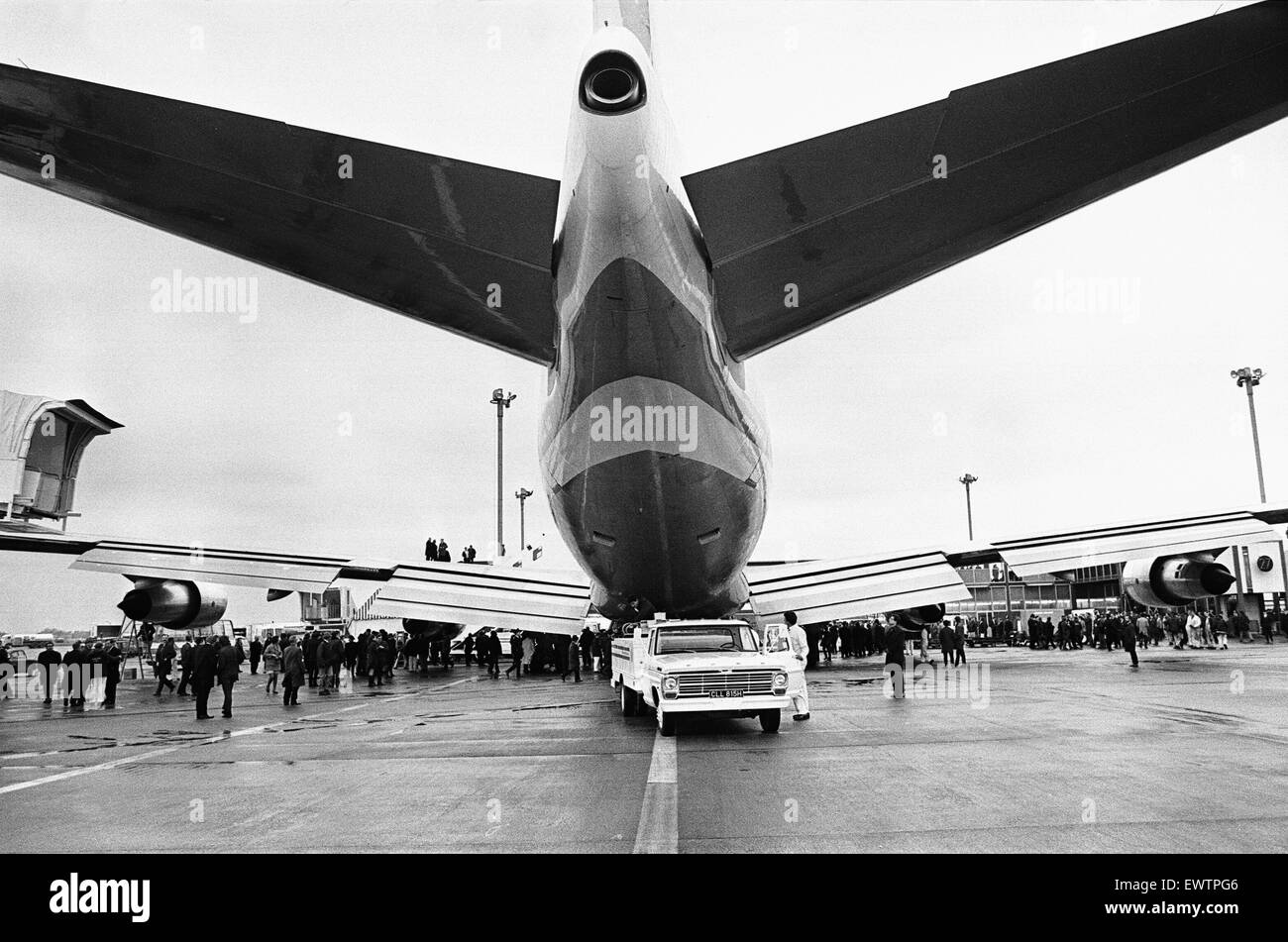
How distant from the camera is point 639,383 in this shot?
11.1m

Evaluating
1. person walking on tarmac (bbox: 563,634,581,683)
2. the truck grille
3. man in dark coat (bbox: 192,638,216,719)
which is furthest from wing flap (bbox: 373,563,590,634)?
the truck grille

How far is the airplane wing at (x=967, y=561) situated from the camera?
20.2 m

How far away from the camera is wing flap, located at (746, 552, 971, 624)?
19828 mm

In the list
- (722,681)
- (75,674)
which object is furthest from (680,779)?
(75,674)

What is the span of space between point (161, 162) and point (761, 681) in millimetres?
8787

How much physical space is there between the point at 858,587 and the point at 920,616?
20.0 ft

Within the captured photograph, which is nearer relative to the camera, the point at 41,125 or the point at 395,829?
the point at 41,125

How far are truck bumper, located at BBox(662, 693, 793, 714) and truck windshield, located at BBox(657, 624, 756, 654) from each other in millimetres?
1271

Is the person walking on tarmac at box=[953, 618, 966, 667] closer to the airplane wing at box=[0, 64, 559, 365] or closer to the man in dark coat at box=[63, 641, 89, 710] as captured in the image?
the airplane wing at box=[0, 64, 559, 365]

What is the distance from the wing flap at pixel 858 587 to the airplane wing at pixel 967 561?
0.02 metres

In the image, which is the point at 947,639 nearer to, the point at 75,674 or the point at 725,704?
the point at 725,704

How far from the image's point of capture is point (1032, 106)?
7105mm
